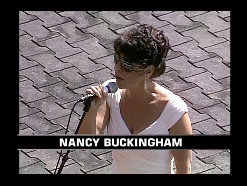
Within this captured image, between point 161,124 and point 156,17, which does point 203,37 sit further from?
point 161,124

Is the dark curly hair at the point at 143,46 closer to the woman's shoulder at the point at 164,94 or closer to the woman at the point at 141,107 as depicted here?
the woman at the point at 141,107

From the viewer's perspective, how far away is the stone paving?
6129 mm

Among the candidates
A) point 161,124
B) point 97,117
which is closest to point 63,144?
point 97,117

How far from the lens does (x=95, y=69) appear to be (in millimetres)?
6918

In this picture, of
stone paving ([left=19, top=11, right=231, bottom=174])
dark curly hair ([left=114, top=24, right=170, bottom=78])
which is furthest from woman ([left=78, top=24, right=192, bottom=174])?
stone paving ([left=19, top=11, right=231, bottom=174])

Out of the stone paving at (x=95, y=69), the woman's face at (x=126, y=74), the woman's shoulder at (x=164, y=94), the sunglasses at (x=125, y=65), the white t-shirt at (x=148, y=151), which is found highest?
the sunglasses at (x=125, y=65)

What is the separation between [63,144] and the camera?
441cm

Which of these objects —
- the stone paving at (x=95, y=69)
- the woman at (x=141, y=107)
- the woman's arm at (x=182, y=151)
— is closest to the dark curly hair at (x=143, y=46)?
the woman at (x=141, y=107)

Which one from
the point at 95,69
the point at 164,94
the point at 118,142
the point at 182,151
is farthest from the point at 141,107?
the point at 95,69

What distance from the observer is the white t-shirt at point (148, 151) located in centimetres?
432

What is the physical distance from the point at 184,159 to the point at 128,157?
333 millimetres

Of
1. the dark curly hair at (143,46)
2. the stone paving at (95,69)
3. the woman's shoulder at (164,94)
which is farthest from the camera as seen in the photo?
the stone paving at (95,69)

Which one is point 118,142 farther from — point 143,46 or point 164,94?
point 143,46

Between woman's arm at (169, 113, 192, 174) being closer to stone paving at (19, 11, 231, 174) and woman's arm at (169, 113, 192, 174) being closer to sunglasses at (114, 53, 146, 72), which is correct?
sunglasses at (114, 53, 146, 72)
